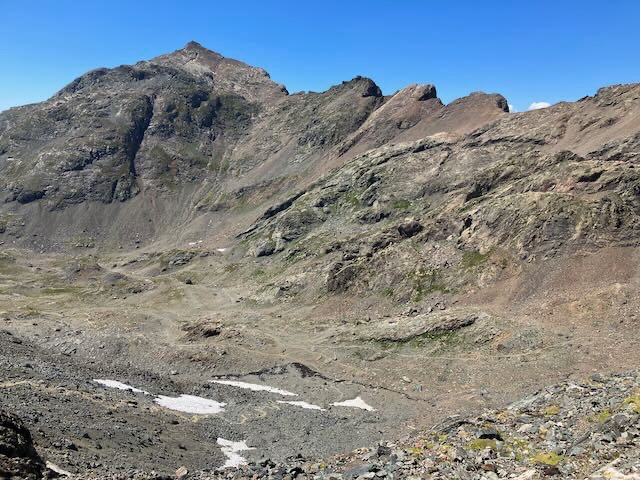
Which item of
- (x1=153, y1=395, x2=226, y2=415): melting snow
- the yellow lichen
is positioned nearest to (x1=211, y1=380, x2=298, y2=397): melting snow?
(x1=153, y1=395, x2=226, y2=415): melting snow

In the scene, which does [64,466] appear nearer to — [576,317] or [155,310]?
[576,317]

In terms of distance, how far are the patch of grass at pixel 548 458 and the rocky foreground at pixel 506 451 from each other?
43 millimetres

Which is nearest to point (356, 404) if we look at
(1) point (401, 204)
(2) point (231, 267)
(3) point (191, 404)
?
(3) point (191, 404)

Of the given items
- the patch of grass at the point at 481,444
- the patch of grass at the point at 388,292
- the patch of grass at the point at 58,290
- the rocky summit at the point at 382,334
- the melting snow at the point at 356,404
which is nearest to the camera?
the patch of grass at the point at 481,444

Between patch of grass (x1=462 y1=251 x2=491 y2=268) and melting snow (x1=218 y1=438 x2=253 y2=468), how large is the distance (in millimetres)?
57166

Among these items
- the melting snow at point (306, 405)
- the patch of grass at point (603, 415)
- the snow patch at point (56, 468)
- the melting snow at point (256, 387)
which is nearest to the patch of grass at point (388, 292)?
the melting snow at point (256, 387)

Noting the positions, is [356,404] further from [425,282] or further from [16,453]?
[16,453]

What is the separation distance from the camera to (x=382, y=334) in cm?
7938

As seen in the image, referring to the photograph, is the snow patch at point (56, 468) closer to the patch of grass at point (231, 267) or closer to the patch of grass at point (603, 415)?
the patch of grass at point (603, 415)

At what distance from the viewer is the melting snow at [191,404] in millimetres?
54594

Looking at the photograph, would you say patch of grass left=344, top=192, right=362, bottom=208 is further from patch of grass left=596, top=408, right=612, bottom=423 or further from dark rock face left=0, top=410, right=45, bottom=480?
dark rock face left=0, top=410, right=45, bottom=480

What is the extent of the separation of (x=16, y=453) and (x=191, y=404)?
105ft

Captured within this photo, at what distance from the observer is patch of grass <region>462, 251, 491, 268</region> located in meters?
90.4

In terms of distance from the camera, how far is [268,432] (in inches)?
1964
